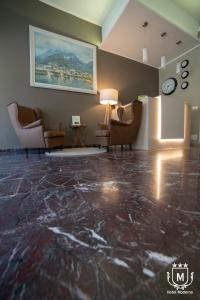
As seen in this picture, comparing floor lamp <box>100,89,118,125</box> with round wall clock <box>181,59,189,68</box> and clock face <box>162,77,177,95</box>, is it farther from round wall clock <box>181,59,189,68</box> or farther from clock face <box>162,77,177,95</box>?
round wall clock <box>181,59,189,68</box>

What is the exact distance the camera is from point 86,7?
11.6 ft

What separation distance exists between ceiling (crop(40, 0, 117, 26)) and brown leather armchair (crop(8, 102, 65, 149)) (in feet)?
8.35

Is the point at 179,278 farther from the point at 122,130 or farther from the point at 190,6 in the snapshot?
the point at 190,6

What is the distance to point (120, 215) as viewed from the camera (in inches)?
24.0

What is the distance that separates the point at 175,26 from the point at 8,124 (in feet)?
13.4

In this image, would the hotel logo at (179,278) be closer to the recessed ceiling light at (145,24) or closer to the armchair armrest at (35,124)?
the armchair armrest at (35,124)

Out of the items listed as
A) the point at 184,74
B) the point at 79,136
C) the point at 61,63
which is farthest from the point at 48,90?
the point at 184,74

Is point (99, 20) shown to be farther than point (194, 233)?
Yes

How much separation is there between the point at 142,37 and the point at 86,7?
4.68 feet

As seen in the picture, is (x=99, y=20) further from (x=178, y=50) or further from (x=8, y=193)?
(x=8, y=193)

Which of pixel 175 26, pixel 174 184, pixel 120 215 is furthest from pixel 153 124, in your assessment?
pixel 120 215

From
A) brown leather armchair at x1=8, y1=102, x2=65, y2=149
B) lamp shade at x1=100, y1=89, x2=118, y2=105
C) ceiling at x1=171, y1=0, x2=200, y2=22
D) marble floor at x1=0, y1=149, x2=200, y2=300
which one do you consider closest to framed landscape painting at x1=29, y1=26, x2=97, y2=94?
lamp shade at x1=100, y1=89, x2=118, y2=105

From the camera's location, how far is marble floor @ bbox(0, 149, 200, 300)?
32 cm

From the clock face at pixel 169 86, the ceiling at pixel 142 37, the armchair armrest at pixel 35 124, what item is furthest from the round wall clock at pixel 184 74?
the armchair armrest at pixel 35 124
